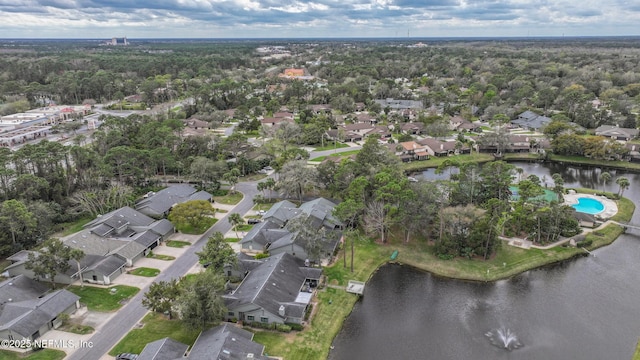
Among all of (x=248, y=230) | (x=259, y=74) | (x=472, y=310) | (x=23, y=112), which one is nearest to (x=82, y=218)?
(x=248, y=230)

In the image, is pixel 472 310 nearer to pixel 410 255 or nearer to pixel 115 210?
pixel 410 255

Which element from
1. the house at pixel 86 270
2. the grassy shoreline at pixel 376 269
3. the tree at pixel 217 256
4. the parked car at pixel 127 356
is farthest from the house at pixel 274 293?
the house at pixel 86 270

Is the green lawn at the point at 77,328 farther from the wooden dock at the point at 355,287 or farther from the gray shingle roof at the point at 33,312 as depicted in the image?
the wooden dock at the point at 355,287

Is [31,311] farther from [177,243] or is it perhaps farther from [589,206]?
[589,206]

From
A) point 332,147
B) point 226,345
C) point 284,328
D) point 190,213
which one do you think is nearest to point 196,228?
point 190,213

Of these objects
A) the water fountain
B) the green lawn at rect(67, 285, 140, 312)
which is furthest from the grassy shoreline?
the green lawn at rect(67, 285, 140, 312)

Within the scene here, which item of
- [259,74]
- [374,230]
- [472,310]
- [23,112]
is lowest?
[472,310]

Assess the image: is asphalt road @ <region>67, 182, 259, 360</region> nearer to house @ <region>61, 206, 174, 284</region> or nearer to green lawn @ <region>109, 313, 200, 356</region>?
green lawn @ <region>109, 313, 200, 356</region>
